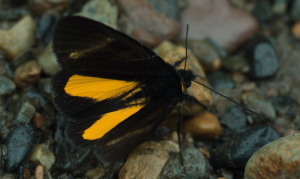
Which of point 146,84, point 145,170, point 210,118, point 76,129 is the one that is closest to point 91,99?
point 76,129

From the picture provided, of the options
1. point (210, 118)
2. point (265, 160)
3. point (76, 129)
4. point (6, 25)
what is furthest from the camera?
point (6, 25)

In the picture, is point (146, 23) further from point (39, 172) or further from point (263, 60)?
point (39, 172)

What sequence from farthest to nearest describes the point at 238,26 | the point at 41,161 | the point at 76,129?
the point at 238,26 → the point at 41,161 → the point at 76,129

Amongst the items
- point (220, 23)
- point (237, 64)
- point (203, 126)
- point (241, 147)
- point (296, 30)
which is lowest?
point (241, 147)

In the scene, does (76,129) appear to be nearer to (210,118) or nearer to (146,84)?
(146,84)

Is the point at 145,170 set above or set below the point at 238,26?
below

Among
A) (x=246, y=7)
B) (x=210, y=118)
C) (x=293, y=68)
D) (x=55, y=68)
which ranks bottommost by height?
(x=210, y=118)

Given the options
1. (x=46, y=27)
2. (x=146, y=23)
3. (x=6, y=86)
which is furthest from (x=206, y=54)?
(x=6, y=86)
